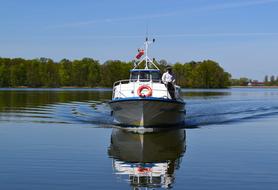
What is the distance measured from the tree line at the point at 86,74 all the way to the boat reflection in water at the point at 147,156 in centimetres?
14058

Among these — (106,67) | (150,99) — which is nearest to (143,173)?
(150,99)

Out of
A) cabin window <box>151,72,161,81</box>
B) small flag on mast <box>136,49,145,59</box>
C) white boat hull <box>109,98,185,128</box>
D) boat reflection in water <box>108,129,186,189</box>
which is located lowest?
boat reflection in water <box>108,129,186,189</box>

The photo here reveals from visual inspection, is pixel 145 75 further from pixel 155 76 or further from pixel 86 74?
pixel 86 74

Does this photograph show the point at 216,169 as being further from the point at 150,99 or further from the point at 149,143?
the point at 150,99

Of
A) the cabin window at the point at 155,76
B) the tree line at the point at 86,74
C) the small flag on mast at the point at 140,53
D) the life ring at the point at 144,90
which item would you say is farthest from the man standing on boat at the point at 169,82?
the tree line at the point at 86,74

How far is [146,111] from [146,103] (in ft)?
1.53

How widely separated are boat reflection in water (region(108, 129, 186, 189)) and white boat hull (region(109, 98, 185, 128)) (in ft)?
2.19

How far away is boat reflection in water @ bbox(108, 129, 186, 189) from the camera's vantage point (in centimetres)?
1339

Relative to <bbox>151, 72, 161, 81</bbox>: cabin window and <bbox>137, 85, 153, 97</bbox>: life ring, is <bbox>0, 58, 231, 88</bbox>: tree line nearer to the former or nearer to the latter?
<bbox>151, 72, 161, 81</bbox>: cabin window

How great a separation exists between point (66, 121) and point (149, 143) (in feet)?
39.1

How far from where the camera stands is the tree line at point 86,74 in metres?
167

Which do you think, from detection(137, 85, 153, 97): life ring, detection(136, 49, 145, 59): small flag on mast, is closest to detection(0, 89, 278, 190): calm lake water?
detection(137, 85, 153, 97): life ring

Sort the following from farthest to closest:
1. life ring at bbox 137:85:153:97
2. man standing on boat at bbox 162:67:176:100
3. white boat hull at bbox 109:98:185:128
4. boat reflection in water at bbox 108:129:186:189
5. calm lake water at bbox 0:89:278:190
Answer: man standing on boat at bbox 162:67:176:100 < life ring at bbox 137:85:153:97 < white boat hull at bbox 109:98:185:128 < boat reflection in water at bbox 108:129:186:189 < calm lake water at bbox 0:89:278:190

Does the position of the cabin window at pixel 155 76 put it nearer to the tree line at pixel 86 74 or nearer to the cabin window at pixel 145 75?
the cabin window at pixel 145 75
